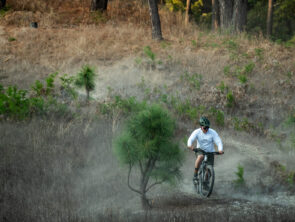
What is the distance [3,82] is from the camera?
55.7ft

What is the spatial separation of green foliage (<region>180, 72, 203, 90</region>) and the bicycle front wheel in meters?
7.68

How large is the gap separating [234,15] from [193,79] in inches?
267

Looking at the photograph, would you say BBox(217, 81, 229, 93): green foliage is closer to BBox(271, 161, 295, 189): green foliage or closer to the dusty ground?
the dusty ground

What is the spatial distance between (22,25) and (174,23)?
28.3 feet

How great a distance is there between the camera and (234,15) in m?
21.7

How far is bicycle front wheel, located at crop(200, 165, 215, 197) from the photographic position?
8810 mm

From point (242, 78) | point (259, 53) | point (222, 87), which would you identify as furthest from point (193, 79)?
point (259, 53)

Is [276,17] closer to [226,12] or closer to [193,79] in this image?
[226,12]

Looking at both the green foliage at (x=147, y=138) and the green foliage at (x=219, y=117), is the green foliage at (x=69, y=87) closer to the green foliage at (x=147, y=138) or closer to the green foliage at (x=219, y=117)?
the green foliage at (x=219, y=117)

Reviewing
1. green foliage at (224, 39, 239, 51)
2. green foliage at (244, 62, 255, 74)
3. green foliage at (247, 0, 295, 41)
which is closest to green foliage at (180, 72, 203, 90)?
green foliage at (244, 62, 255, 74)

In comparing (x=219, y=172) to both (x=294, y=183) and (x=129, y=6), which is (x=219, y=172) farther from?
(x=129, y=6)

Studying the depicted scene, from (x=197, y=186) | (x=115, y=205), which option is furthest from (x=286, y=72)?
(x=115, y=205)

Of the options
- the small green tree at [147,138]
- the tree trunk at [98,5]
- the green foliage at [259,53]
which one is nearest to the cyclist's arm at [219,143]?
the small green tree at [147,138]

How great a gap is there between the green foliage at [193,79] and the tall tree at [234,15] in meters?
5.42
